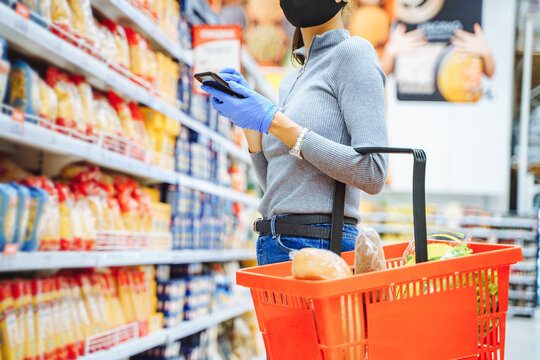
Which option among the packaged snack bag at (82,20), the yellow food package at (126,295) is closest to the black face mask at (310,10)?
the packaged snack bag at (82,20)

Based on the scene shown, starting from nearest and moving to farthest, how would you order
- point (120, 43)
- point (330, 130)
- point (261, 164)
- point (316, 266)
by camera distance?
point (316, 266) → point (330, 130) → point (261, 164) → point (120, 43)

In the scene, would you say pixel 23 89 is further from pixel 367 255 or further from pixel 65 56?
pixel 367 255

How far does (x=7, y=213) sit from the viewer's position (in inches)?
67.3

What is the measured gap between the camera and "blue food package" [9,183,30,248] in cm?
175

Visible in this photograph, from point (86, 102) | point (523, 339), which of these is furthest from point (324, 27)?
point (523, 339)

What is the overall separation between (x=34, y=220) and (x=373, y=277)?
1.32 metres

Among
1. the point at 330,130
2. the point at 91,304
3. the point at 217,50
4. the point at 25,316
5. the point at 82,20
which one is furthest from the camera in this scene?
the point at 217,50

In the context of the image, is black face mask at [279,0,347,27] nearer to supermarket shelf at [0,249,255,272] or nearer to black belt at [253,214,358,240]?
black belt at [253,214,358,240]

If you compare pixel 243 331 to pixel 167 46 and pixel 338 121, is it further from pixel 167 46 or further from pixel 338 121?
pixel 338 121

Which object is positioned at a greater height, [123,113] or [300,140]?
[123,113]

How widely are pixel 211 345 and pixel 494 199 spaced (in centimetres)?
748

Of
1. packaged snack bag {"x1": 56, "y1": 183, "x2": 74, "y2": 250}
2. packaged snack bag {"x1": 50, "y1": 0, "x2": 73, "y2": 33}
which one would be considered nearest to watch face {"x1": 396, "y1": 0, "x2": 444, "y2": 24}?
packaged snack bag {"x1": 50, "y1": 0, "x2": 73, "y2": 33}

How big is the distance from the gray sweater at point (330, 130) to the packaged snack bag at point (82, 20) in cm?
104

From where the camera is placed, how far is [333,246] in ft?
4.41
